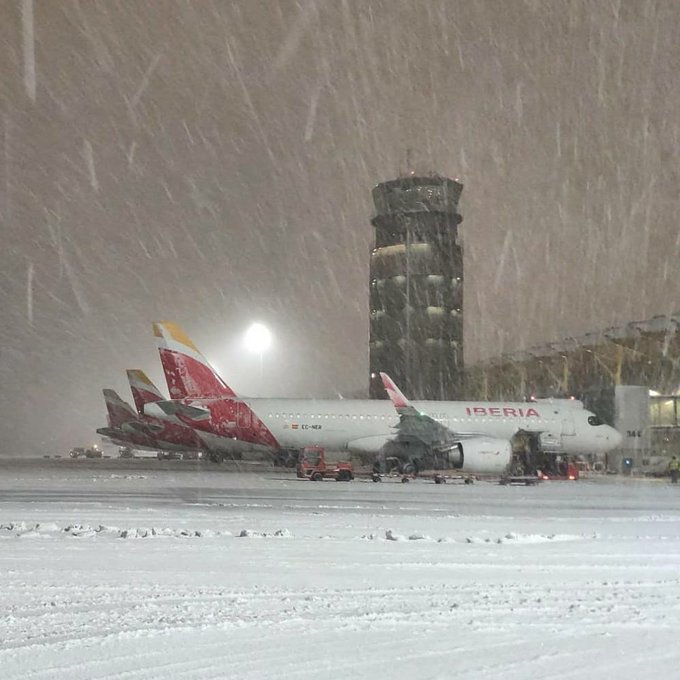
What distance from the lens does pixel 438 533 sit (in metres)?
14.2

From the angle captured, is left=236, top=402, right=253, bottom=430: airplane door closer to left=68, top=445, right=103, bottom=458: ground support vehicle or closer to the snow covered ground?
the snow covered ground

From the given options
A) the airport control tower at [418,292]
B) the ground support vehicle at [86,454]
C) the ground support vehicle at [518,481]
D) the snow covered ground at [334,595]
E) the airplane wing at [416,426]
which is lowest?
the snow covered ground at [334,595]

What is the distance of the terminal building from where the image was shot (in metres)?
53.0

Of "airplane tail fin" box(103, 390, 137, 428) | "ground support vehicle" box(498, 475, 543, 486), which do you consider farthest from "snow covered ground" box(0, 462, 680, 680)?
"airplane tail fin" box(103, 390, 137, 428)

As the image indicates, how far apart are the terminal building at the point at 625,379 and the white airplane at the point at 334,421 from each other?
11.5 m

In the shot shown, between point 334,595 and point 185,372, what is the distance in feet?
97.5

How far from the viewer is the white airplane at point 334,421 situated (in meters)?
36.1

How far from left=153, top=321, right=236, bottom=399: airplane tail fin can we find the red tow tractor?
5554 mm

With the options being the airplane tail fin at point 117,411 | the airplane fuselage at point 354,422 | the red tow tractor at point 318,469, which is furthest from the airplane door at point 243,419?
the airplane tail fin at point 117,411

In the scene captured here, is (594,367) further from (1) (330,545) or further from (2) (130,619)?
(2) (130,619)

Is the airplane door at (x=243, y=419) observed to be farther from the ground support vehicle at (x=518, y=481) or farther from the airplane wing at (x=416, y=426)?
the ground support vehicle at (x=518, y=481)

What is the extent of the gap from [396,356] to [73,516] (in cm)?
8135

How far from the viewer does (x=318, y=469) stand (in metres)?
33.2

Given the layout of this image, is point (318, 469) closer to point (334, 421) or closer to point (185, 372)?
point (334, 421)
